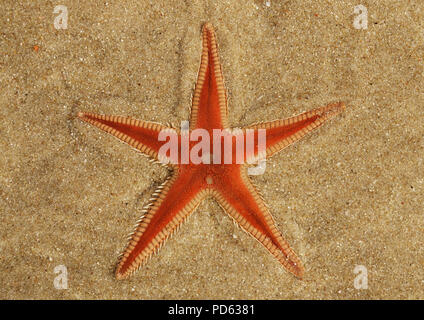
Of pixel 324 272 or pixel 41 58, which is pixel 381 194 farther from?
pixel 41 58

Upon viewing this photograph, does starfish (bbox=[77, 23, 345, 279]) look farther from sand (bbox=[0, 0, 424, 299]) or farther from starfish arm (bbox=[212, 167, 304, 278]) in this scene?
sand (bbox=[0, 0, 424, 299])

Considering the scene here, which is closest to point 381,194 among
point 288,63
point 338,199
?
point 338,199

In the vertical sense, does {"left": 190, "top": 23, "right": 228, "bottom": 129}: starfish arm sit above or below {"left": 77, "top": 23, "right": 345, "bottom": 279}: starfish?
above

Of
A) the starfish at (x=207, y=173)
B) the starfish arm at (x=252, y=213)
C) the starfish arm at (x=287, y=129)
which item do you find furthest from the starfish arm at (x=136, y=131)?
the starfish arm at (x=287, y=129)

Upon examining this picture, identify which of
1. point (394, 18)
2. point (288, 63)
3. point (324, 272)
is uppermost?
point (394, 18)

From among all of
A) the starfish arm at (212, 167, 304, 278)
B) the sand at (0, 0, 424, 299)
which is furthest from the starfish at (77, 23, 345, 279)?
the sand at (0, 0, 424, 299)

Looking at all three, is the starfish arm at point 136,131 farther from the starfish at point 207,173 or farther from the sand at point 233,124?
the sand at point 233,124
